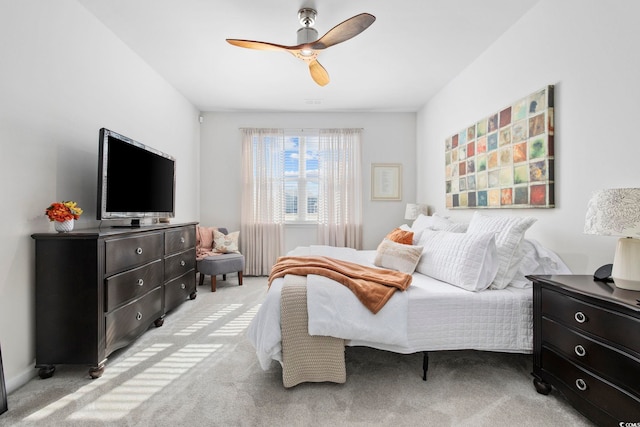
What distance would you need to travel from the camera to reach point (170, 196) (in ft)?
11.5

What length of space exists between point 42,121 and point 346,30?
2.19 metres

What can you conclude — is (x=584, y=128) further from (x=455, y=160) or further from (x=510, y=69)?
(x=455, y=160)

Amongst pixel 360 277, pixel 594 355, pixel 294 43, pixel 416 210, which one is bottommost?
pixel 594 355

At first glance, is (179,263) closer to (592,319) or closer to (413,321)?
(413,321)

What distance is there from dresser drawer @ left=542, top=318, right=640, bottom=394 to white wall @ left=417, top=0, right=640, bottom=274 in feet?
2.04

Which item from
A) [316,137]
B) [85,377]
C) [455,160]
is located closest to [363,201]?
[316,137]

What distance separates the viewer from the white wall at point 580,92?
5.81ft

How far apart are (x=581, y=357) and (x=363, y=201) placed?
3703 mm

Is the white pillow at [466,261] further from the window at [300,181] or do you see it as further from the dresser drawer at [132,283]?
the window at [300,181]

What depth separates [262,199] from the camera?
16.3ft

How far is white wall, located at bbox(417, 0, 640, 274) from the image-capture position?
1770 millimetres

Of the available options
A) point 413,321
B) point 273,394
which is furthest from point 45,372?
point 413,321

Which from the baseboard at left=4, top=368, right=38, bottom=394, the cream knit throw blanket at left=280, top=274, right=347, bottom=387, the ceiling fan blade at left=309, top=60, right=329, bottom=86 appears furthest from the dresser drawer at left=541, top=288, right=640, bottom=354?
the baseboard at left=4, top=368, right=38, bottom=394

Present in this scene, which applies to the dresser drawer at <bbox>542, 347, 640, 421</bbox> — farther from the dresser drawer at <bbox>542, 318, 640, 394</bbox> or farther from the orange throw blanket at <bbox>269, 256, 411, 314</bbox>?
the orange throw blanket at <bbox>269, 256, 411, 314</bbox>
